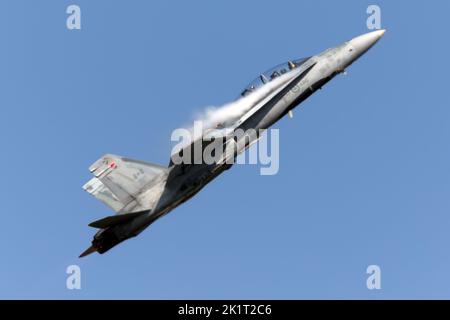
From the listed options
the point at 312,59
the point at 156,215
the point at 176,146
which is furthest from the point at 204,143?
the point at 312,59

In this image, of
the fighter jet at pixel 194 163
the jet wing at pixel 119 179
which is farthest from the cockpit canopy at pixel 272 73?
the jet wing at pixel 119 179

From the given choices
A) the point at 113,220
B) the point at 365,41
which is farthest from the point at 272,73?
the point at 113,220

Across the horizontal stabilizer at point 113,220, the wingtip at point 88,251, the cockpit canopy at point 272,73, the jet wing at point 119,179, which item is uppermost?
the cockpit canopy at point 272,73

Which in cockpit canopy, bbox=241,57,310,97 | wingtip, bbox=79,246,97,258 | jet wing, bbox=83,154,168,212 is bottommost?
wingtip, bbox=79,246,97,258

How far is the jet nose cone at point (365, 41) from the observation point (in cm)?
2484

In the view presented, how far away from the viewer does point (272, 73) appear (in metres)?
24.8

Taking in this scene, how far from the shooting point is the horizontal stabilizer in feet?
72.4

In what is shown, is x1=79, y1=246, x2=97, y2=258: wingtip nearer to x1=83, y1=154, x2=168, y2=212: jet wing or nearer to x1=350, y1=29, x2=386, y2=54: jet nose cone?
x1=83, y1=154, x2=168, y2=212: jet wing

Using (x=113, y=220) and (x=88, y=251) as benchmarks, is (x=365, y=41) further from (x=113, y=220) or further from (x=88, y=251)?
(x=88, y=251)

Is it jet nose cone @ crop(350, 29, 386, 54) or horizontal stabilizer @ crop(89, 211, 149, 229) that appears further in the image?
jet nose cone @ crop(350, 29, 386, 54)

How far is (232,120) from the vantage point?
24188mm

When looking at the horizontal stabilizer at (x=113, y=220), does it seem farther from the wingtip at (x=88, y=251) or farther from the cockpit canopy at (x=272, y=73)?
the cockpit canopy at (x=272, y=73)

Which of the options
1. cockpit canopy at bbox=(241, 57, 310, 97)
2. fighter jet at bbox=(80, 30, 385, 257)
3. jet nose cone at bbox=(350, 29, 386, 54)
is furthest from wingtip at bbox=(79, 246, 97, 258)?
jet nose cone at bbox=(350, 29, 386, 54)

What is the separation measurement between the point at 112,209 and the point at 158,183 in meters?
1.72
